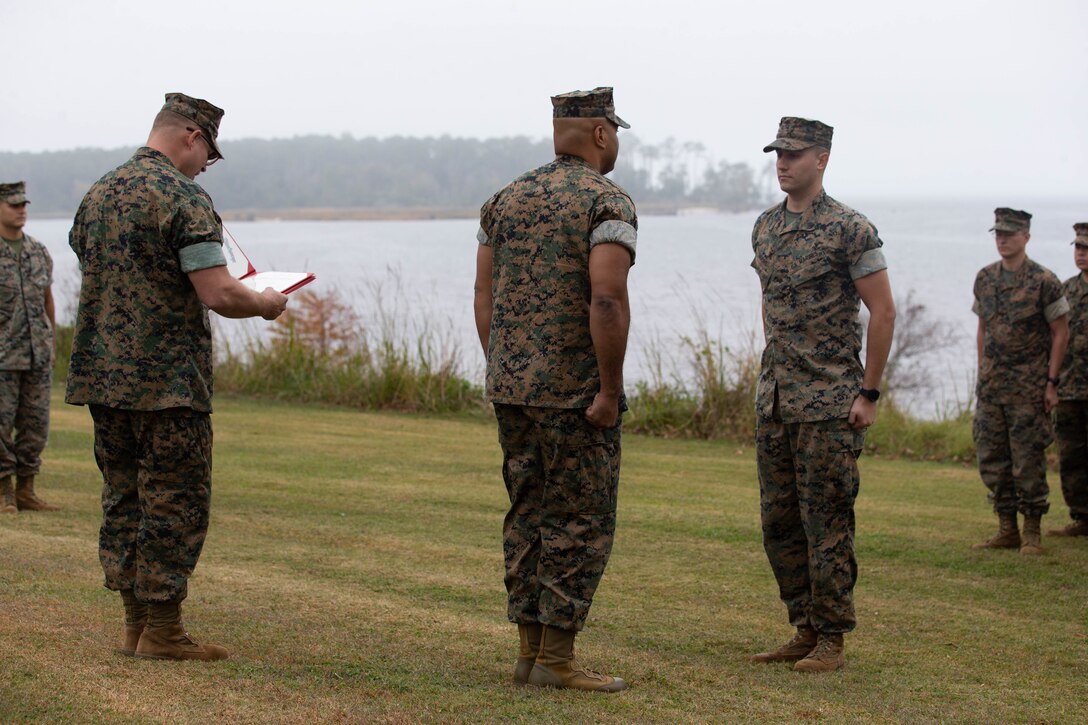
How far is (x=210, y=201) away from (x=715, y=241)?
10244 centimetres

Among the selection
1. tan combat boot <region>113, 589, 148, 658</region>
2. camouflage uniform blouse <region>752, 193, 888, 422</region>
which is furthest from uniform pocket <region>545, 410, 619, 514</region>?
tan combat boot <region>113, 589, 148, 658</region>

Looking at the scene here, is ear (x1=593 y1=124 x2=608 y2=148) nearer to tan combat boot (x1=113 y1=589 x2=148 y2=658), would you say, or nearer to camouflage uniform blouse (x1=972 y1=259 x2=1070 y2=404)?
tan combat boot (x1=113 y1=589 x2=148 y2=658)

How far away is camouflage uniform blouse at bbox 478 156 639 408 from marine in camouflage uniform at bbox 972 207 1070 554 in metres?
4.06

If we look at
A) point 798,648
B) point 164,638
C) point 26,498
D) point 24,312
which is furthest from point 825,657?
point 24,312

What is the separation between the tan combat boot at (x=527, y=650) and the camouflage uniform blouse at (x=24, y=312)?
4.68 meters

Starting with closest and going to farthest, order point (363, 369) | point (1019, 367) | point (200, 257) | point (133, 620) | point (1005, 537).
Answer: point (200, 257), point (133, 620), point (1019, 367), point (1005, 537), point (363, 369)

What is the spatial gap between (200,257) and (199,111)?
23.2 inches

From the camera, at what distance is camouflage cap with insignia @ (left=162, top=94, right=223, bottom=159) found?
4184 mm

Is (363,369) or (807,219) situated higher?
(807,219)

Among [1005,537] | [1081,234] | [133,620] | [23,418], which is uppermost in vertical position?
[1081,234]

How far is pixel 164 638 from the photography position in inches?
168

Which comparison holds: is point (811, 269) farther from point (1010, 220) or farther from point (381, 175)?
point (381, 175)

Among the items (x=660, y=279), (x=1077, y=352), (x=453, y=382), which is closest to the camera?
(x=1077, y=352)

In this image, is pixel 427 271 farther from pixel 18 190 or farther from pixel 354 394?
pixel 18 190
